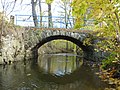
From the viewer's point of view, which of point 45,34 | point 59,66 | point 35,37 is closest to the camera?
point 59,66

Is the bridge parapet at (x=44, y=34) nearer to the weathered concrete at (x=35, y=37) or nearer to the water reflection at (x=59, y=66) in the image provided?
the weathered concrete at (x=35, y=37)

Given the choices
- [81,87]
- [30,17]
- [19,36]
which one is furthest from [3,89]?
[30,17]

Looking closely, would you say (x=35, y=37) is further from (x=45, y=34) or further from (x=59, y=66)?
(x=59, y=66)

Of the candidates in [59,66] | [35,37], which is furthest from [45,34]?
[59,66]

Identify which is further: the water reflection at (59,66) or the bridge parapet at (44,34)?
the bridge parapet at (44,34)

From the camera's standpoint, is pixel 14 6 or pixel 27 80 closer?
pixel 27 80

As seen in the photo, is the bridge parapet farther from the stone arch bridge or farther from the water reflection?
the water reflection

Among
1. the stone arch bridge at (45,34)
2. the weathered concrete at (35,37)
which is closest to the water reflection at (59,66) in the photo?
the weathered concrete at (35,37)

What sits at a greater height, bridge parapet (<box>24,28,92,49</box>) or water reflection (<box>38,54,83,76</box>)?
bridge parapet (<box>24,28,92,49</box>)

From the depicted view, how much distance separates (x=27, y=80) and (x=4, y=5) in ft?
27.5

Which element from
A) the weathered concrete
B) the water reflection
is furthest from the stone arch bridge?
the water reflection

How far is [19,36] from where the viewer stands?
61.4 ft

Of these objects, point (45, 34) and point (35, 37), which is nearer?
point (45, 34)

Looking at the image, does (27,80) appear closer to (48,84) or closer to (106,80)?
(48,84)
